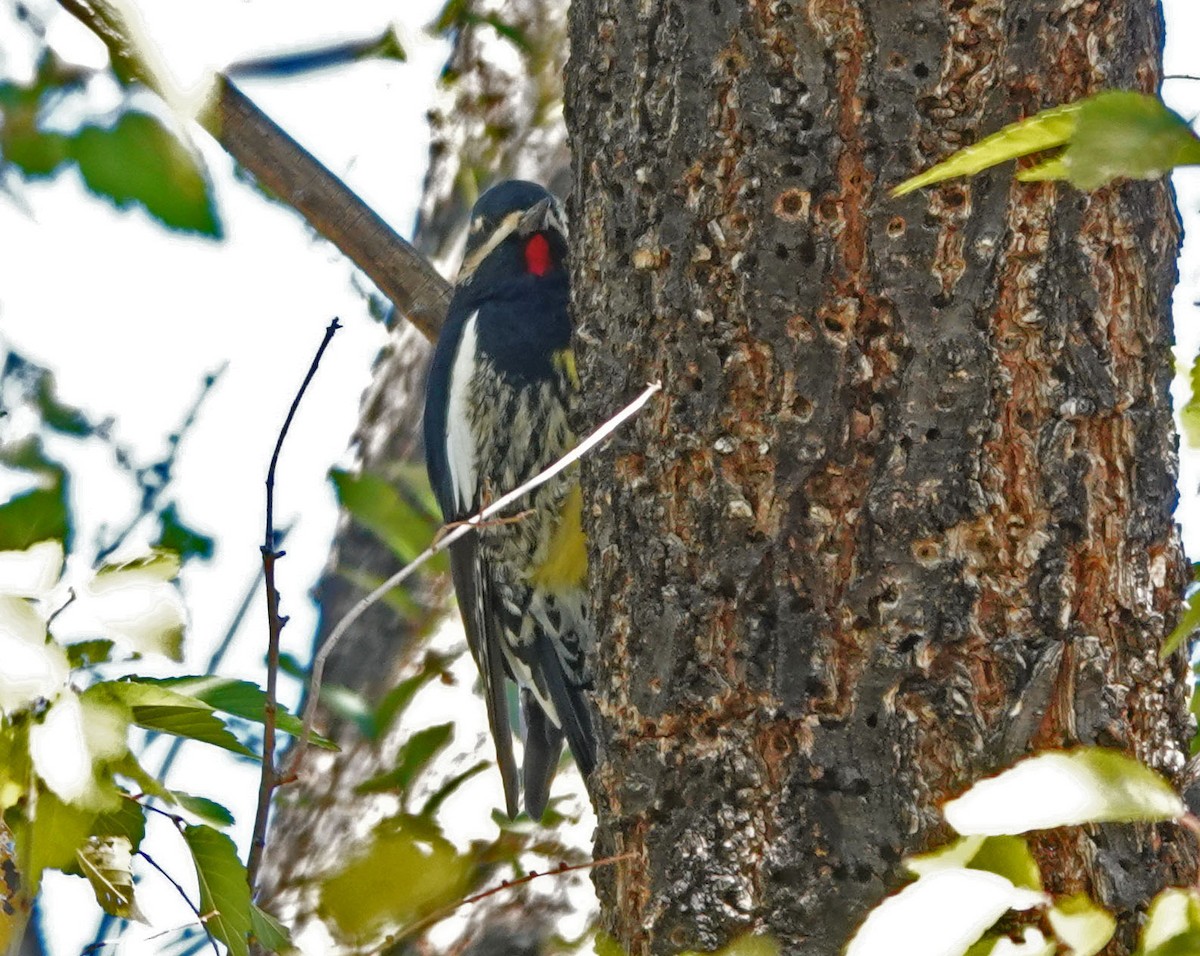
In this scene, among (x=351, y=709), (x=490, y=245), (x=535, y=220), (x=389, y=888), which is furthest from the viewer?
(x=490, y=245)

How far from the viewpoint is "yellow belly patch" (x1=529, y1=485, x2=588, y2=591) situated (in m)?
2.78

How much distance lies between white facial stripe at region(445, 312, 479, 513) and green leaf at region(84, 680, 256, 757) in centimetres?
166

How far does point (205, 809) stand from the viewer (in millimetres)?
1249

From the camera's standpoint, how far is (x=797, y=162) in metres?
1.30

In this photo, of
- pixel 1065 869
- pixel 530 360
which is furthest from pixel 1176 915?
pixel 530 360

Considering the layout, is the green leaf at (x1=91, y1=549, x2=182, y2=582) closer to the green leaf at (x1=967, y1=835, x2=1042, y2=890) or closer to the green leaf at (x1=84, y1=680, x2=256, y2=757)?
the green leaf at (x1=84, y1=680, x2=256, y2=757)

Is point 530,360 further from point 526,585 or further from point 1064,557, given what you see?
point 1064,557

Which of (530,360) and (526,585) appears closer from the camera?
(530,360)

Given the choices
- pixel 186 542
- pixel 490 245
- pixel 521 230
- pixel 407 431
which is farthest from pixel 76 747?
pixel 407 431

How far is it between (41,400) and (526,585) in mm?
1067

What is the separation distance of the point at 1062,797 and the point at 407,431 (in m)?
3.10

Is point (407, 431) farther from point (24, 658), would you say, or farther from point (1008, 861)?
point (1008, 861)

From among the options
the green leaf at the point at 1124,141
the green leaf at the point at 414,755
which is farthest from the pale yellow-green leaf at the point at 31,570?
the green leaf at the point at 414,755

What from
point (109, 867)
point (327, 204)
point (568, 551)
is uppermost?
point (327, 204)
